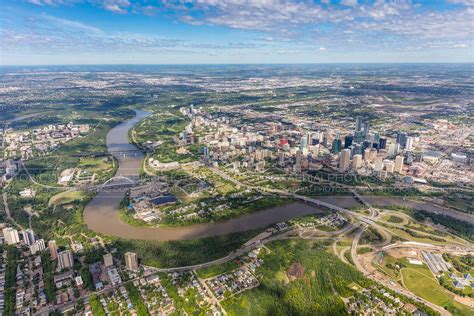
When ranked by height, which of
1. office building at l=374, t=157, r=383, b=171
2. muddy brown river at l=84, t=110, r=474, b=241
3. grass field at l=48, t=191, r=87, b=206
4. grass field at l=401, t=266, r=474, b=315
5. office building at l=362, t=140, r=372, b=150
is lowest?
grass field at l=401, t=266, r=474, b=315

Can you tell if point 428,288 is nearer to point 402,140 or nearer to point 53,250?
point 53,250

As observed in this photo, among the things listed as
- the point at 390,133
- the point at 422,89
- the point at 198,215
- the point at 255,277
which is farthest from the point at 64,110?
the point at 422,89

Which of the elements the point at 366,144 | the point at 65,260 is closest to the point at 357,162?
the point at 366,144

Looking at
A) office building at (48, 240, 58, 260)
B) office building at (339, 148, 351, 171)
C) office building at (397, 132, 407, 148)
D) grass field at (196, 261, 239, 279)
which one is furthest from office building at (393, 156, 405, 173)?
office building at (48, 240, 58, 260)

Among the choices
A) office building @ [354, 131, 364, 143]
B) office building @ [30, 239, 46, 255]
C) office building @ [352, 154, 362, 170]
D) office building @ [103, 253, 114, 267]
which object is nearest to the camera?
office building @ [103, 253, 114, 267]

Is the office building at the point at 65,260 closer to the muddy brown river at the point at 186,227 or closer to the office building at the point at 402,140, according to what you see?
the muddy brown river at the point at 186,227

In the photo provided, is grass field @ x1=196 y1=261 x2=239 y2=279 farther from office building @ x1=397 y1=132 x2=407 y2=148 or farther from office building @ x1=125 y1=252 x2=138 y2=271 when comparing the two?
office building @ x1=397 y1=132 x2=407 y2=148
